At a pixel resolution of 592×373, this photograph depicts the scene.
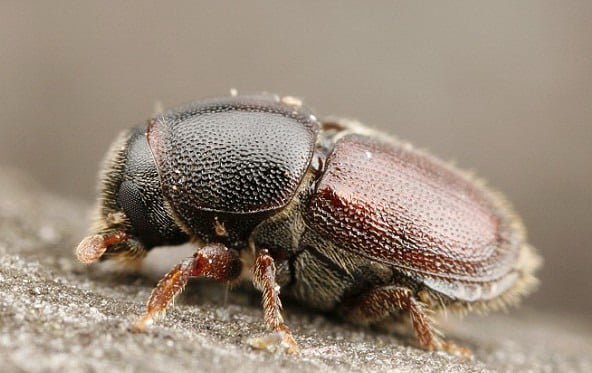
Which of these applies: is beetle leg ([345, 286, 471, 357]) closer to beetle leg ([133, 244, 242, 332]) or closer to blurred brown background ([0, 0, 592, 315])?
beetle leg ([133, 244, 242, 332])

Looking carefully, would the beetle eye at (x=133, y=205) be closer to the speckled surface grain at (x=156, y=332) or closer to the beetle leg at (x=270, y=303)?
the speckled surface grain at (x=156, y=332)

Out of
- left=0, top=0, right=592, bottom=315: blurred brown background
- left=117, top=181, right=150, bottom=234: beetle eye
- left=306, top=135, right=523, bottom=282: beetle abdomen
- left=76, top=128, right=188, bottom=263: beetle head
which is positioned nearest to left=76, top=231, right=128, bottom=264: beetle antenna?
left=76, top=128, right=188, bottom=263: beetle head

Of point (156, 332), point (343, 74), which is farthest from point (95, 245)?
point (343, 74)

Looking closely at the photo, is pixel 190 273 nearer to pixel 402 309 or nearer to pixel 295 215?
pixel 295 215

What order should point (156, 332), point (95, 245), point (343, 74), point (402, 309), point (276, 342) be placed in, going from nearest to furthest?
point (156, 332), point (276, 342), point (95, 245), point (402, 309), point (343, 74)

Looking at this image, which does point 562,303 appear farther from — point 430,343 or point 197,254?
point 197,254

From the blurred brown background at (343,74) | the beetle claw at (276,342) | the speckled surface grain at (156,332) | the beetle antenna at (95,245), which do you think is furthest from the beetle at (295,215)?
the blurred brown background at (343,74)

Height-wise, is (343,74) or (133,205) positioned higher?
(343,74)
